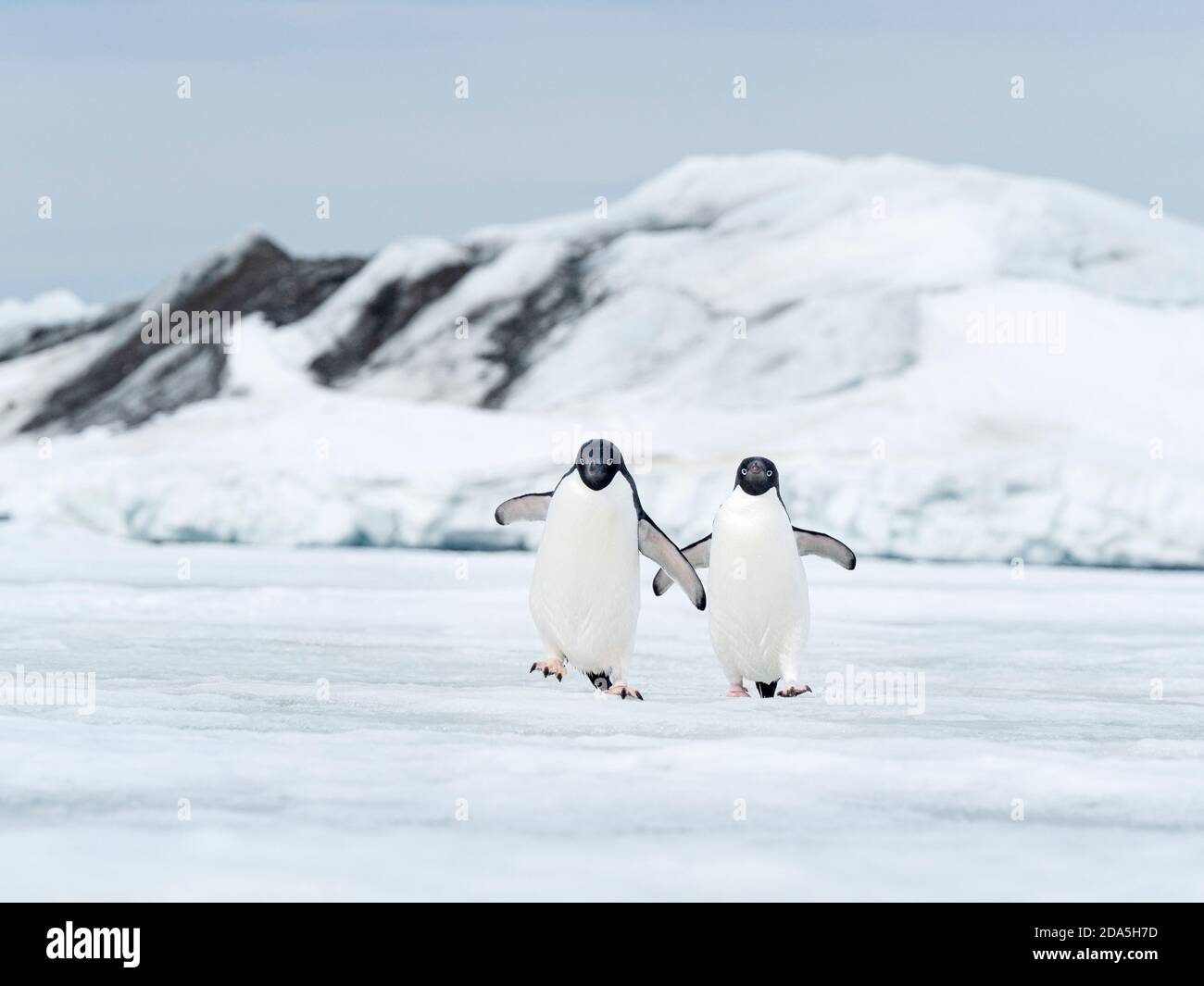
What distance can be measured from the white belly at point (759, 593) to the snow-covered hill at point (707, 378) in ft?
29.9

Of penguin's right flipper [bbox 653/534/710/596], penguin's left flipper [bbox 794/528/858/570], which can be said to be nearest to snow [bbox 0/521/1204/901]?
penguin's right flipper [bbox 653/534/710/596]

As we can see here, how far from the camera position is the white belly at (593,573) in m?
6.27

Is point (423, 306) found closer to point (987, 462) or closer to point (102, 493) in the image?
point (102, 493)

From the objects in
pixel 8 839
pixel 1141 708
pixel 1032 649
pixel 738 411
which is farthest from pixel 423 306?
pixel 8 839

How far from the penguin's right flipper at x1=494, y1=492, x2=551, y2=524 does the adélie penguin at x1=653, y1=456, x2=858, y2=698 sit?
2.20 ft

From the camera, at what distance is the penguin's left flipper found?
687 centimetres

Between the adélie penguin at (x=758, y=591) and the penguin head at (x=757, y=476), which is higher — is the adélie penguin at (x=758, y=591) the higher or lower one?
the lower one

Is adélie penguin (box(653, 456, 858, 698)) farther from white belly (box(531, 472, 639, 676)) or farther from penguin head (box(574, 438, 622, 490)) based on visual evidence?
penguin head (box(574, 438, 622, 490))

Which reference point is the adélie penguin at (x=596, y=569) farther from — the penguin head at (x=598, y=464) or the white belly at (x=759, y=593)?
the white belly at (x=759, y=593)

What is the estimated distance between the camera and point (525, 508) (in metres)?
6.87

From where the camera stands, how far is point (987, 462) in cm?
1545
